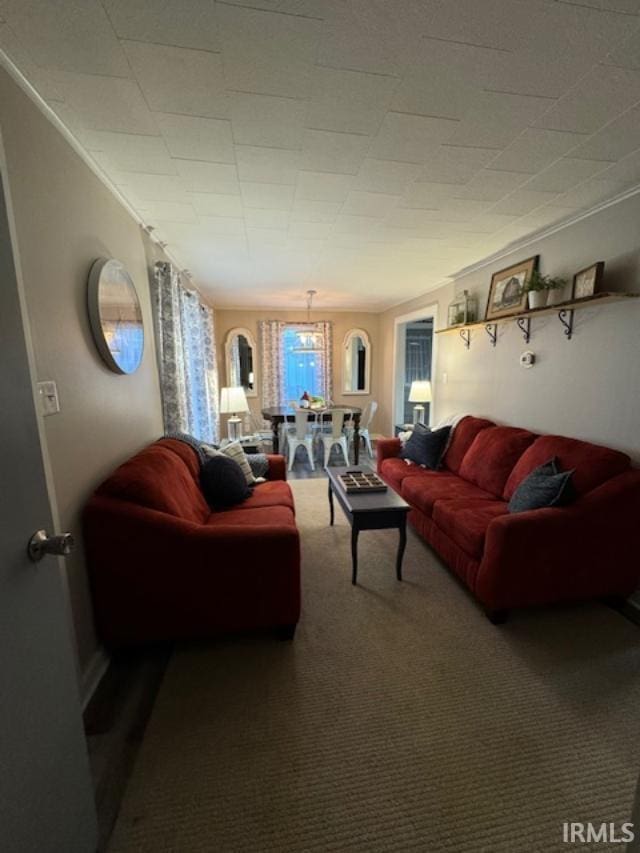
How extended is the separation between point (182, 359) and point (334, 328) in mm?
3728

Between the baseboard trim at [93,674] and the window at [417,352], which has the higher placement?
the window at [417,352]

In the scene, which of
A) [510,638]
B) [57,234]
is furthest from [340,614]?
[57,234]

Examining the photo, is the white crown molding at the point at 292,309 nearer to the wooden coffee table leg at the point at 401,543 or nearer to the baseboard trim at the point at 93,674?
the wooden coffee table leg at the point at 401,543

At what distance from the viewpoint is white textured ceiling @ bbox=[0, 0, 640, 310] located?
3.49ft

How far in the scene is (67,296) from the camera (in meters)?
1.56

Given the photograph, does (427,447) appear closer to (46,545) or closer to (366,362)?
(46,545)

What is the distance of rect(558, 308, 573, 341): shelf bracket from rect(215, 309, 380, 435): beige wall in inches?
161

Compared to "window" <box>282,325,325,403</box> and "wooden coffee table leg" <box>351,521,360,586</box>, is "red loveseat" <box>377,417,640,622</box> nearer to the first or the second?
"wooden coffee table leg" <box>351,521,360,586</box>

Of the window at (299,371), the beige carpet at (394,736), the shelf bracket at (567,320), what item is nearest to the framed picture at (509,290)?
the shelf bracket at (567,320)

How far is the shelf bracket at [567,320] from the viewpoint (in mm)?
2561

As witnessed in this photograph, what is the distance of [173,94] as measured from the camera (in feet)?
4.44

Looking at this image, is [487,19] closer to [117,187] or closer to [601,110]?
[601,110]

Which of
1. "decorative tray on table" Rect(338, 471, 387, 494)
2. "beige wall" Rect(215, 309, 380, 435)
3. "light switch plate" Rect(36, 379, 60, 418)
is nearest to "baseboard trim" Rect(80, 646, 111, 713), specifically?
"light switch plate" Rect(36, 379, 60, 418)

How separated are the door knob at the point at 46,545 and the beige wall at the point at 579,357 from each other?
2818mm
